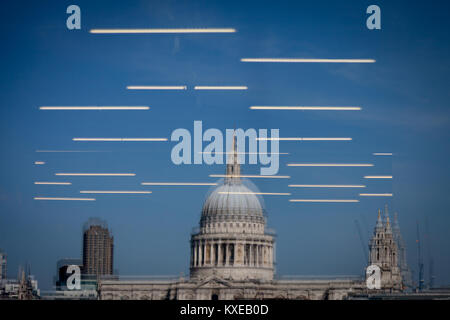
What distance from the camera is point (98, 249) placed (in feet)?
117

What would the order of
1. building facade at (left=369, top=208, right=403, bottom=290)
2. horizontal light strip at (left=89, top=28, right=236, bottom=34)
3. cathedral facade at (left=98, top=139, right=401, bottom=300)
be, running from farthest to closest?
building facade at (left=369, top=208, right=403, bottom=290) → cathedral facade at (left=98, top=139, right=401, bottom=300) → horizontal light strip at (left=89, top=28, right=236, bottom=34)

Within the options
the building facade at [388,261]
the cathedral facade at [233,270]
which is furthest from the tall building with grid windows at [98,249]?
the building facade at [388,261]

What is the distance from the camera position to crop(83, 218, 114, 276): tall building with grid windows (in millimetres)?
24828

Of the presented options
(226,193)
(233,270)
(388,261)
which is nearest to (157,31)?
(226,193)

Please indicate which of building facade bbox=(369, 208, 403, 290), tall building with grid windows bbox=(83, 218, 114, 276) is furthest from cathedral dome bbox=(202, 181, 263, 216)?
building facade bbox=(369, 208, 403, 290)

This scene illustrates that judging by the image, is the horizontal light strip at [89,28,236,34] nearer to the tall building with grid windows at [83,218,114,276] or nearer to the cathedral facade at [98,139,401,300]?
the tall building with grid windows at [83,218,114,276]

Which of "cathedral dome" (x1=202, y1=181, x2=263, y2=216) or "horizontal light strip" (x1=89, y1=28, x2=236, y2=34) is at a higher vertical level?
"horizontal light strip" (x1=89, y1=28, x2=236, y2=34)

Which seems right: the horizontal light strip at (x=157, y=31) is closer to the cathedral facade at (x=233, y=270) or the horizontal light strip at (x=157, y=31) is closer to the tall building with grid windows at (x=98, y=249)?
the tall building with grid windows at (x=98, y=249)

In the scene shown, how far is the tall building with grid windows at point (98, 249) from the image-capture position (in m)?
24.8

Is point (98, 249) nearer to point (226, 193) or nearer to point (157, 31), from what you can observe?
point (226, 193)

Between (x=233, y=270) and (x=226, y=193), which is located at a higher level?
(x=233, y=270)
